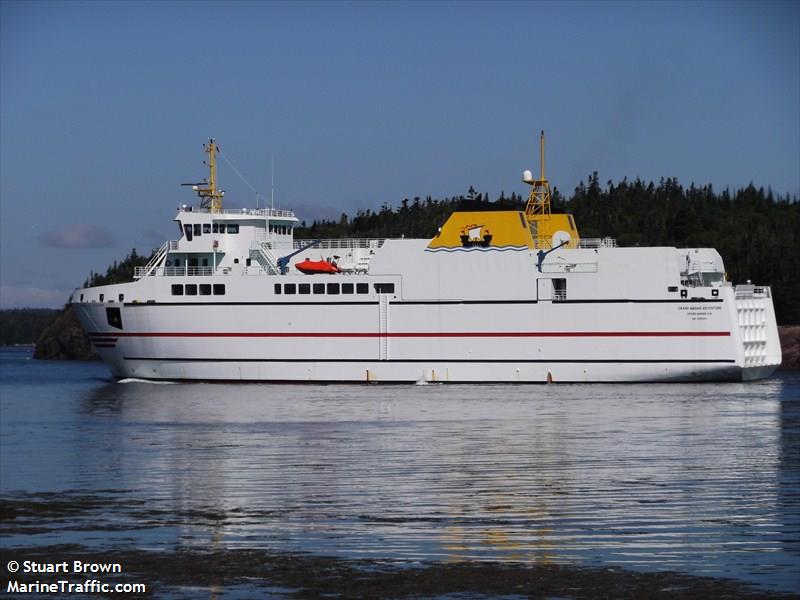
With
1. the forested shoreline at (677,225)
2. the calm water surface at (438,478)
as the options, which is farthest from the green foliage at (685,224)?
the calm water surface at (438,478)

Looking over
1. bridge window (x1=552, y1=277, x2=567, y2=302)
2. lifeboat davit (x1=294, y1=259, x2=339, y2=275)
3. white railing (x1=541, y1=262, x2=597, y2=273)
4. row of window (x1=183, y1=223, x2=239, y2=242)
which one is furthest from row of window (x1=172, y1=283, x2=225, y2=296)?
bridge window (x1=552, y1=277, x2=567, y2=302)

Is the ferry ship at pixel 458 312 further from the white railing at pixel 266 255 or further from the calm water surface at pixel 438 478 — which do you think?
the calm water surface at pixel 438 478

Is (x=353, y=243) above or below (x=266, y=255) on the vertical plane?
above

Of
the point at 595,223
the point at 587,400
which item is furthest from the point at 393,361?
the point at 595,223

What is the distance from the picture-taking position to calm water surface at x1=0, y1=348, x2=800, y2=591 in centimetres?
1300

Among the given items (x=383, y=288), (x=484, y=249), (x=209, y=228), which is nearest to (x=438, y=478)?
(x=484, y=249)

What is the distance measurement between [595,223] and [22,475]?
77.3 meters

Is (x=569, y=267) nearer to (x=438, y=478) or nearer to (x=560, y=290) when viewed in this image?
(x=560, y=290)

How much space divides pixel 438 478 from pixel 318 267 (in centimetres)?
2349

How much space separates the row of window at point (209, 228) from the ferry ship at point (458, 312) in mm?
1251

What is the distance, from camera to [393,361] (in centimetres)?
4050

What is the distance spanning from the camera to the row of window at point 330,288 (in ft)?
132

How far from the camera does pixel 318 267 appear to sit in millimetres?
40875

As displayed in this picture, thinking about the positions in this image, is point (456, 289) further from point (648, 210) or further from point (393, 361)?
point (648, 210)
